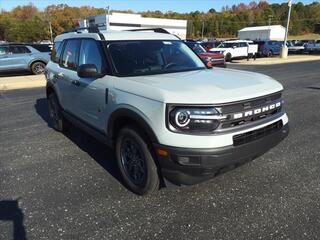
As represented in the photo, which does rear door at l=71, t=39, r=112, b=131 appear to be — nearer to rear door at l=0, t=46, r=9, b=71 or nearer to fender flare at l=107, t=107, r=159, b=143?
fender flare at l=107, t=107, r=159, b=143

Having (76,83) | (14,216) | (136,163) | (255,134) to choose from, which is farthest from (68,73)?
(255,134)

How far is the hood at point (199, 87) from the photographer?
320 centimetres

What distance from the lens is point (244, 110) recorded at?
3.35 metres

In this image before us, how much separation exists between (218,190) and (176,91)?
1.42 metres

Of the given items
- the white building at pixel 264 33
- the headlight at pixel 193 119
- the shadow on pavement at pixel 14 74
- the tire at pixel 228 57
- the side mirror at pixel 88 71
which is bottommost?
the shadow on pavement at pixel 14 74

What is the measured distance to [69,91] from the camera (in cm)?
537

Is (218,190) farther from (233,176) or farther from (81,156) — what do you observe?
(81,156)

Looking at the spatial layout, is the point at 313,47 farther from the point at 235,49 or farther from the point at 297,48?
the point at 235,49

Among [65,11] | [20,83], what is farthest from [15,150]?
[65,11]

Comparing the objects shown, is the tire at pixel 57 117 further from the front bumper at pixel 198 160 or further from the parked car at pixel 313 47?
the parked car at pixel 313 47

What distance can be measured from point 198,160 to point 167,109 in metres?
0.58

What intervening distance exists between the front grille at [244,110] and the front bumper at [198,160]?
0.23 meters

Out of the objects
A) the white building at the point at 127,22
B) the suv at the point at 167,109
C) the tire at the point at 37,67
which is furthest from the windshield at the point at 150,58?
the white building at the point at 127,22

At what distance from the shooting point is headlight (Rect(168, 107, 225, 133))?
3.15 meters
